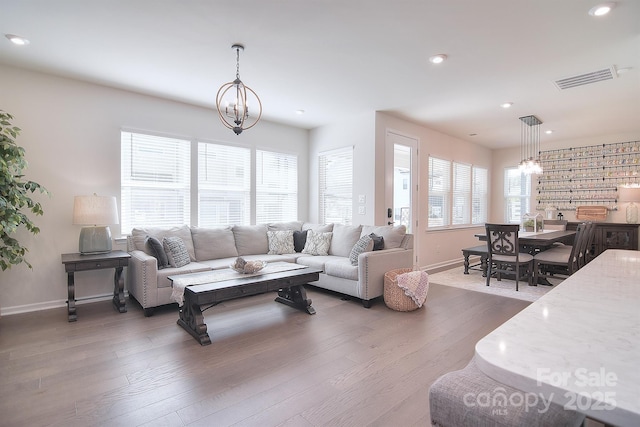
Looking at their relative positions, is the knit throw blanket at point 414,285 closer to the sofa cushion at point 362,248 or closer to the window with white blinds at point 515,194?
the sofa cushion at point 362,248

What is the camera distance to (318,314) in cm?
369

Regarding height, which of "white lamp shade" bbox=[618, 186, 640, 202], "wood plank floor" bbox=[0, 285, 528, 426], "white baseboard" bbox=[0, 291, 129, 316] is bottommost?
"wood plank floor" bbox=[0, 285, 528, 426]

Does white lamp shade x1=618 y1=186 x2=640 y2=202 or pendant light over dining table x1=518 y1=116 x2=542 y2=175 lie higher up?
pendant light over dining table x1=518 y1=116 x2=542 y2=175

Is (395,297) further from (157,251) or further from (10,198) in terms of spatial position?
(10,198)

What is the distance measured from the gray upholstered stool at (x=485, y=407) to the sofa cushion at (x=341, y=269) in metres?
2.78

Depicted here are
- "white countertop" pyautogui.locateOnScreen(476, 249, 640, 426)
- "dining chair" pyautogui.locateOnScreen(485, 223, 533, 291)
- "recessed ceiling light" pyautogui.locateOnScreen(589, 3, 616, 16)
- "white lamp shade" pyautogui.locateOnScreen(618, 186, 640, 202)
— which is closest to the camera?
"white countertop" pyautogui.locateOnScreen(476, 249, 640, 426)

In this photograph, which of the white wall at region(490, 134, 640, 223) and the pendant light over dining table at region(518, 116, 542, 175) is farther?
the white wall at region(490, 134, 640, 223)

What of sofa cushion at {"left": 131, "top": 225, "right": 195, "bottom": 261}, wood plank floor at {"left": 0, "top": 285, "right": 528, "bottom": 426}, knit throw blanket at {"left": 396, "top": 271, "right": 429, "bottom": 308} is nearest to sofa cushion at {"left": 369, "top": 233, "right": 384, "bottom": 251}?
knit throw blanket at {"left": 396, "top": 271, "right": 429, "bottom": 308}

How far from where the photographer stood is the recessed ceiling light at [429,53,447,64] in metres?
3.29

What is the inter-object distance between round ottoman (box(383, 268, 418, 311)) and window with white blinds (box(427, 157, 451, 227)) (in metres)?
2.74

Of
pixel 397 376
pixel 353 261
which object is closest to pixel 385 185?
pixel 353 261

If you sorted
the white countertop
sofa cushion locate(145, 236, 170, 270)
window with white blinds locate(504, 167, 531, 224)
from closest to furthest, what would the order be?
the white countertop → sofa cushion locate(145, 236, 170, 270) → window with white blinds locate(504, 167, 531, 224)

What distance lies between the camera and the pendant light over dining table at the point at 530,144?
5703 mm

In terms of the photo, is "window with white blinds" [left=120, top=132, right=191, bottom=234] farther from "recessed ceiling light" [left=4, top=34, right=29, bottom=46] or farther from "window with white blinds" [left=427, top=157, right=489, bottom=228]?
"window with white blinds" [left=427, top=157, right=489, bottom=228]
